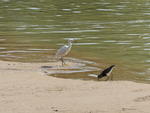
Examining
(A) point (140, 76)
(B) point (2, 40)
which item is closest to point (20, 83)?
(A) point (140, 76)

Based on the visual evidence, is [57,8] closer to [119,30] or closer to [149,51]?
[119,30]

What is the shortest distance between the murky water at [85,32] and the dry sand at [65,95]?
210 cm

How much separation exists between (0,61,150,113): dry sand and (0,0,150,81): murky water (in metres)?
2.10

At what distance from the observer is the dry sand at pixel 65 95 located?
30.3 feet

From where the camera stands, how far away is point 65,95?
34.5 ft

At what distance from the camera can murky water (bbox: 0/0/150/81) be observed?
1620cm

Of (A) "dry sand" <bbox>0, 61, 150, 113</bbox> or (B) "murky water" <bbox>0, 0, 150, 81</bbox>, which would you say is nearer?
(A) "dry sand" <bbox>0, 61, 150, 113</bbox>

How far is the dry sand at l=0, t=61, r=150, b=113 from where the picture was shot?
923cm

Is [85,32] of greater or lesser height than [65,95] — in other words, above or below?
below

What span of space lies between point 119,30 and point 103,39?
2213 mm

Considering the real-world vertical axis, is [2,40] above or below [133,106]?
below

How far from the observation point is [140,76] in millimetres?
13695

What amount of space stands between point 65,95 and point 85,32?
11.2m

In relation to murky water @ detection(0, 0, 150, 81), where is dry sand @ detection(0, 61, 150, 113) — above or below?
above
